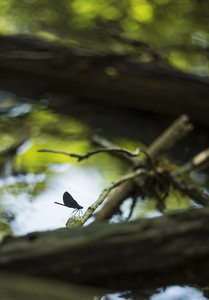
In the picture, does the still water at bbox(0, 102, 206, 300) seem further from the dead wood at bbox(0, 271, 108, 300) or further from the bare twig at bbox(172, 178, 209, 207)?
Answer: the dead wood at bbox(0, 271, 108, 300)

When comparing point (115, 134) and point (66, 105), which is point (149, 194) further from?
point (66, 105)

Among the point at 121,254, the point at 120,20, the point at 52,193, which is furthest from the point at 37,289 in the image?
the point at 120,20

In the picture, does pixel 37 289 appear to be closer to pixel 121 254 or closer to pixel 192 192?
pixel 121 254

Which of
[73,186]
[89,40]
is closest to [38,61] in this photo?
[89,40]

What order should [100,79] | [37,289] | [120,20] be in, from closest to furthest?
[37,289] → [100,79] → [120,20]

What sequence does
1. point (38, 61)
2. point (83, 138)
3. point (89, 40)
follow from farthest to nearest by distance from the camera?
1. point (89, 40)
2. point (38, 61)
3. point (83, 138)

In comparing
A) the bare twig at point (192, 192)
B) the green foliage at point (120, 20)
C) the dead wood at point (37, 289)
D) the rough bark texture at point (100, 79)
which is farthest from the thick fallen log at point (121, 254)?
the green foliage at point (120, 20)

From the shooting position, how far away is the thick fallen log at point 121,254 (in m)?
0.57

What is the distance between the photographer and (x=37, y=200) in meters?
1.32

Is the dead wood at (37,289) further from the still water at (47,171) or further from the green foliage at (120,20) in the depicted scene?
the green foliage at (120,20)

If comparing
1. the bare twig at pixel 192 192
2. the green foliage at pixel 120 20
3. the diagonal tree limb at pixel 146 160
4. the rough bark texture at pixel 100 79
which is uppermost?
the green foliage at pixel 120 20

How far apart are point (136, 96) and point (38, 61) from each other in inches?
18.4

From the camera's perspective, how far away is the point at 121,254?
58 cm

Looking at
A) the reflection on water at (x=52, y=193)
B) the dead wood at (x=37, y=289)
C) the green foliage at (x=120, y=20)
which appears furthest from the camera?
the green foliage at (x=120, y=20)
